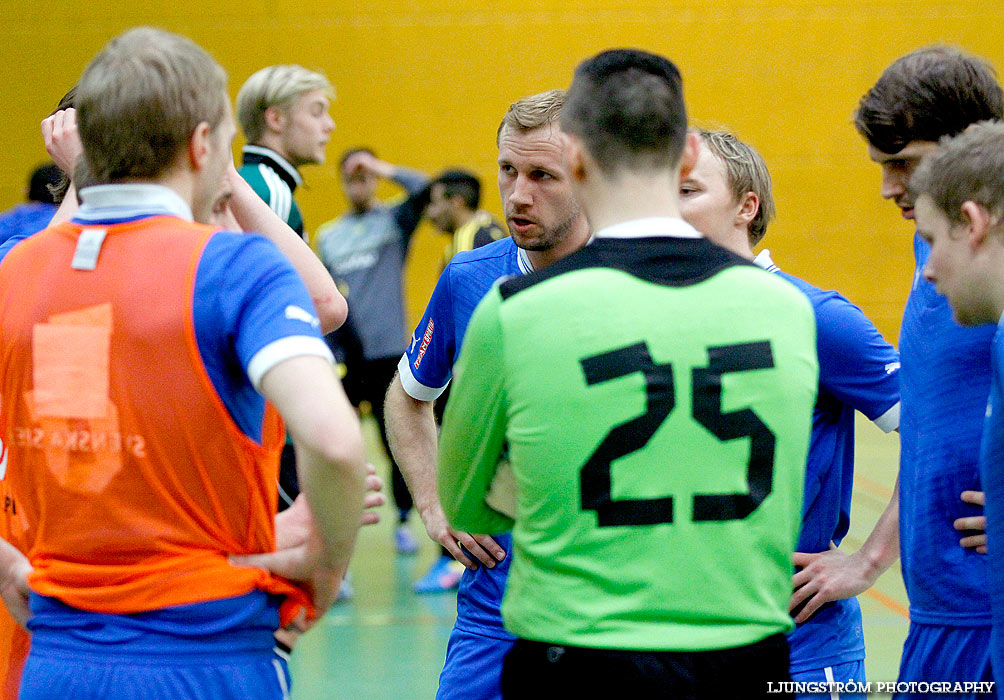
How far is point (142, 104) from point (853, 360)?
1483mm

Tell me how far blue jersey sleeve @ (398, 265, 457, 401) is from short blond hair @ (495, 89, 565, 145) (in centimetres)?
39

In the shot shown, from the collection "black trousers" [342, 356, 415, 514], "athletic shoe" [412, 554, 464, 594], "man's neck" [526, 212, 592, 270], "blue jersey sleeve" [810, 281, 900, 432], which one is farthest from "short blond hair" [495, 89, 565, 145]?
"black trousers" [342, 356, 415, 514]

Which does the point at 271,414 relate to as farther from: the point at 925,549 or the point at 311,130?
the point at 311,130

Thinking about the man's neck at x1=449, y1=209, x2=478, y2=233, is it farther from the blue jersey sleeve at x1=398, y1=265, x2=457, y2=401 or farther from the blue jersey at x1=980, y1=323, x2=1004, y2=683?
the blue jersey at x1=980, y1=323, x2=1004, y2=683

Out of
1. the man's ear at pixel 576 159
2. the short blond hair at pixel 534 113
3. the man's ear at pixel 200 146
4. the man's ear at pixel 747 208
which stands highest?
the short blond hair at pixel 534 113

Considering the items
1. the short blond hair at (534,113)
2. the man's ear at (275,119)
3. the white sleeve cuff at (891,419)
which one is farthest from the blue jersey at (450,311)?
the man's ear at (275,119)

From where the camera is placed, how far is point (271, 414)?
1.65 metres

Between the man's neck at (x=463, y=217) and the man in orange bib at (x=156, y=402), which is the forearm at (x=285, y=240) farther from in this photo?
the man's neck at (x=463, y=217)

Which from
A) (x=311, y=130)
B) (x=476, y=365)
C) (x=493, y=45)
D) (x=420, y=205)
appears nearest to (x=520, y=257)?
(x=476, y=365)

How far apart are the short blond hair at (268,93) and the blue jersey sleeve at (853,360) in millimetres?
2974

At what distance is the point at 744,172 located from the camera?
249cm

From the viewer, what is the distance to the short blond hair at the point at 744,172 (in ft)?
8.16

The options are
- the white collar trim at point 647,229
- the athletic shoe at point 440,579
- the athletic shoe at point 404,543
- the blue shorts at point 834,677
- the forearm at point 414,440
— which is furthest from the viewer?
the athletic shoe at point 404,543

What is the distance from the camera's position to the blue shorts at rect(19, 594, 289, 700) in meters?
1.51
